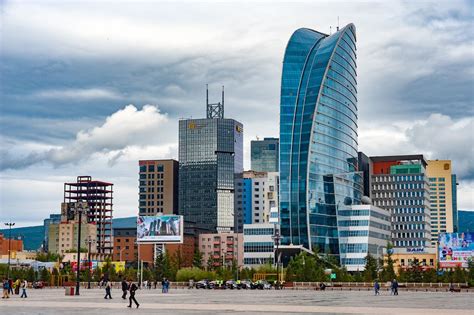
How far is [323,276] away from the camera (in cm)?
14075

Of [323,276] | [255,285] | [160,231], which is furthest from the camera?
[160,231]

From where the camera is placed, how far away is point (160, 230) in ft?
582

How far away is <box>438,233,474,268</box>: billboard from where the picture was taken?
498ft

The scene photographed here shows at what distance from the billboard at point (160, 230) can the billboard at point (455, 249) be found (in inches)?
2311

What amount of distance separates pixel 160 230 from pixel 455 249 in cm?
6644

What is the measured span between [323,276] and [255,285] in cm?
2862

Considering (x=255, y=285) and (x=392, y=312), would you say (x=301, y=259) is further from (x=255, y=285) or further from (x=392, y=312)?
(x=392, y=312)

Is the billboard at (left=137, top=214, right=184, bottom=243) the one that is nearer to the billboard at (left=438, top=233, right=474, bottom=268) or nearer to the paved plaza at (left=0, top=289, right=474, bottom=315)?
the billboard at (left=438, top=233, right=474, bottom=268)

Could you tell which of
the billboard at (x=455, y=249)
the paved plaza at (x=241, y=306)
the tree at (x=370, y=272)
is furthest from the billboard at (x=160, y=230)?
the paved plaza at (x=241, y=306)

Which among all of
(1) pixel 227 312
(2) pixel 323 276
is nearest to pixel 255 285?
(2) pixel 323 276

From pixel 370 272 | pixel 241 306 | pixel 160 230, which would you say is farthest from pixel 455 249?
pixel 241 306

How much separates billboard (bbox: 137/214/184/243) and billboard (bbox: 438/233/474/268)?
5870cm

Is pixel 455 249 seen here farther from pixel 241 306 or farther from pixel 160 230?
pixel 241 306

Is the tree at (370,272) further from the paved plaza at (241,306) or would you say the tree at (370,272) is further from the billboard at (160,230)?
the paved plaza at (241,306)
